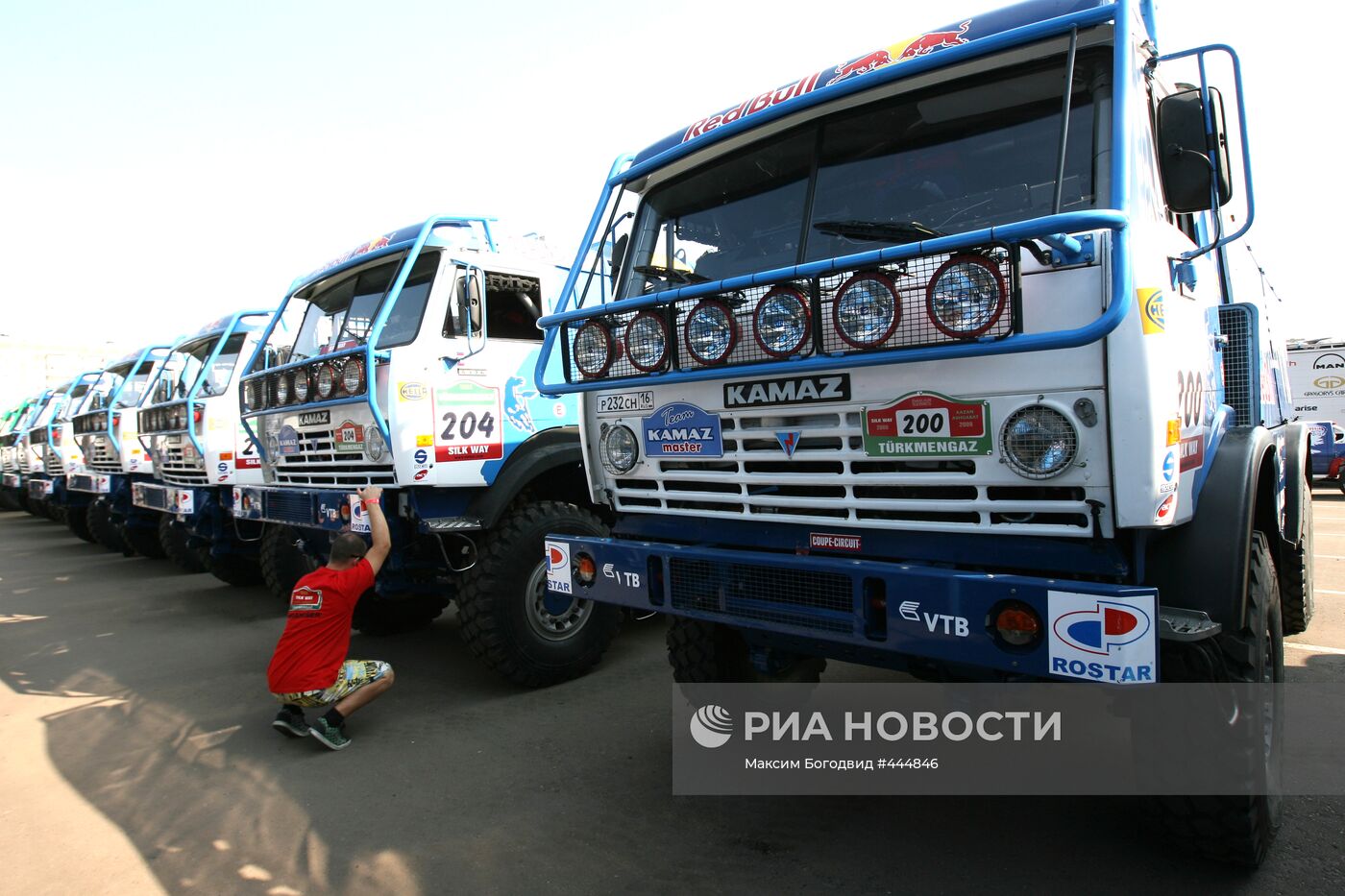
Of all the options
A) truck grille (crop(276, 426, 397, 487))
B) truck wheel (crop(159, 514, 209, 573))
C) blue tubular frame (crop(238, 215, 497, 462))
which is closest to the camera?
blue tubular frame (crop(238, 215, 497, 462))

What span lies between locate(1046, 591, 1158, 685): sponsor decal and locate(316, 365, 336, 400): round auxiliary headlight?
4.11m

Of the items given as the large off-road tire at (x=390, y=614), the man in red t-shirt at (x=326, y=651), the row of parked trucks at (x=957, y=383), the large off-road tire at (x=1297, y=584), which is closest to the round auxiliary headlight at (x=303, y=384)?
the man in red t-shirt at (x=326, y=651)

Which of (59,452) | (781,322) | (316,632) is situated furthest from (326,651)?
(59,452)

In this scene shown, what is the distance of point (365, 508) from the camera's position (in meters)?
4.41

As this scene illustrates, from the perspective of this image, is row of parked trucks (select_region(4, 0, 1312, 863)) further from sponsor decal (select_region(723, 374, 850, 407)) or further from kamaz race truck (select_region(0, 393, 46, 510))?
kamaz race truck (select_region(0, 393, 46, 510))

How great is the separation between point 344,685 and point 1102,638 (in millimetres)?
3604

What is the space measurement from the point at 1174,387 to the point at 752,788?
2199mm

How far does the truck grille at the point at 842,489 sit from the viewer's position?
92.4 inches

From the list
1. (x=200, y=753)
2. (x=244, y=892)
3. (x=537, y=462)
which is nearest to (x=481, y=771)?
(x=244, y=892)

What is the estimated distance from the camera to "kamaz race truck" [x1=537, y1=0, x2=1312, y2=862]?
2184 millimetres

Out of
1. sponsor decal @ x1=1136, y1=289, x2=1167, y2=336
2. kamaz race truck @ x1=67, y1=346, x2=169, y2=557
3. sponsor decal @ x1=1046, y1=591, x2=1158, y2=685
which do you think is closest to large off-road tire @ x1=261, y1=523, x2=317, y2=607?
kamaz race truck @ x1=67, y1=346, x2=169, y2=557

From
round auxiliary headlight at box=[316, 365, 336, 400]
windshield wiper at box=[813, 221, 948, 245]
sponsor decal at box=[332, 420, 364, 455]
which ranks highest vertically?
windshield wiper at box=[813, 221, 948, 245]

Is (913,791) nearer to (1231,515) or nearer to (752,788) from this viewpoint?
(752,788)

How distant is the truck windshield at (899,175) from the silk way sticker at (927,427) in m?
0.53
